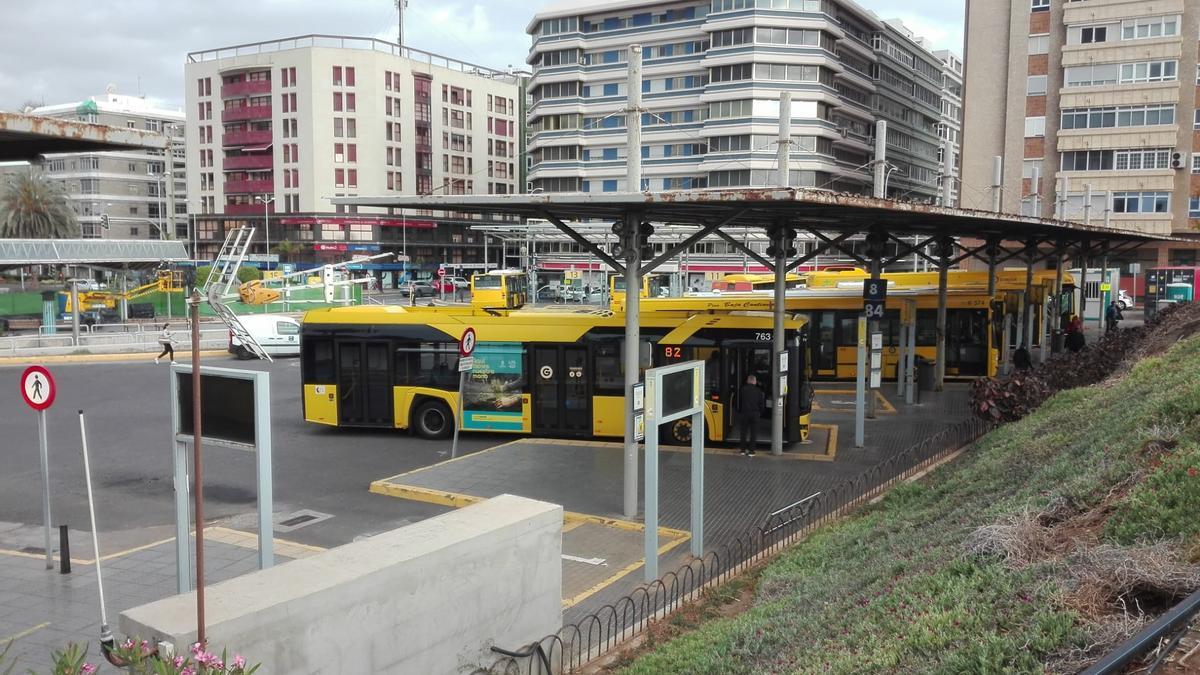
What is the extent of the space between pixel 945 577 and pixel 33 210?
78932mm

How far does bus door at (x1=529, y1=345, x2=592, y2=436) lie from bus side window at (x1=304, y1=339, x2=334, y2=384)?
161 inches

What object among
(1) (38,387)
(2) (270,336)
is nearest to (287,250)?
(2) (270,336)

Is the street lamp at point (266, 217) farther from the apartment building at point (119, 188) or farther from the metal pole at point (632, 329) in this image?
the metal pole at point (632, 329)

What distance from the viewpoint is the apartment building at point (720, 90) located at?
205ft

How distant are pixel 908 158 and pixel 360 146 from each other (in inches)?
1807

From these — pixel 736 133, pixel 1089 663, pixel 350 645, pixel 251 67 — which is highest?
pixel 251 67

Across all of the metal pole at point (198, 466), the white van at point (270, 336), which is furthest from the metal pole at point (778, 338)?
the white van at point (270, 336)

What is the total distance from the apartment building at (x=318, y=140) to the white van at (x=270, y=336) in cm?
4074

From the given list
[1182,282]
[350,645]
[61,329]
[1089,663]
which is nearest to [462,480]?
[350,645]

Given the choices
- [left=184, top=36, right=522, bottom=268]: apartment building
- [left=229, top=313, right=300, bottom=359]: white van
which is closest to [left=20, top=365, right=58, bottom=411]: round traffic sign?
[left=229, top=313, right=300, bottom=359]: white van

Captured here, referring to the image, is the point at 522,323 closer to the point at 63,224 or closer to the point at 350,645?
the point at 350,645

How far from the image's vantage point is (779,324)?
51.3 feet

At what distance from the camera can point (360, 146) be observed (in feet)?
255

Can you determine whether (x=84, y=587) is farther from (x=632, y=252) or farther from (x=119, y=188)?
(x=119, y=188)
